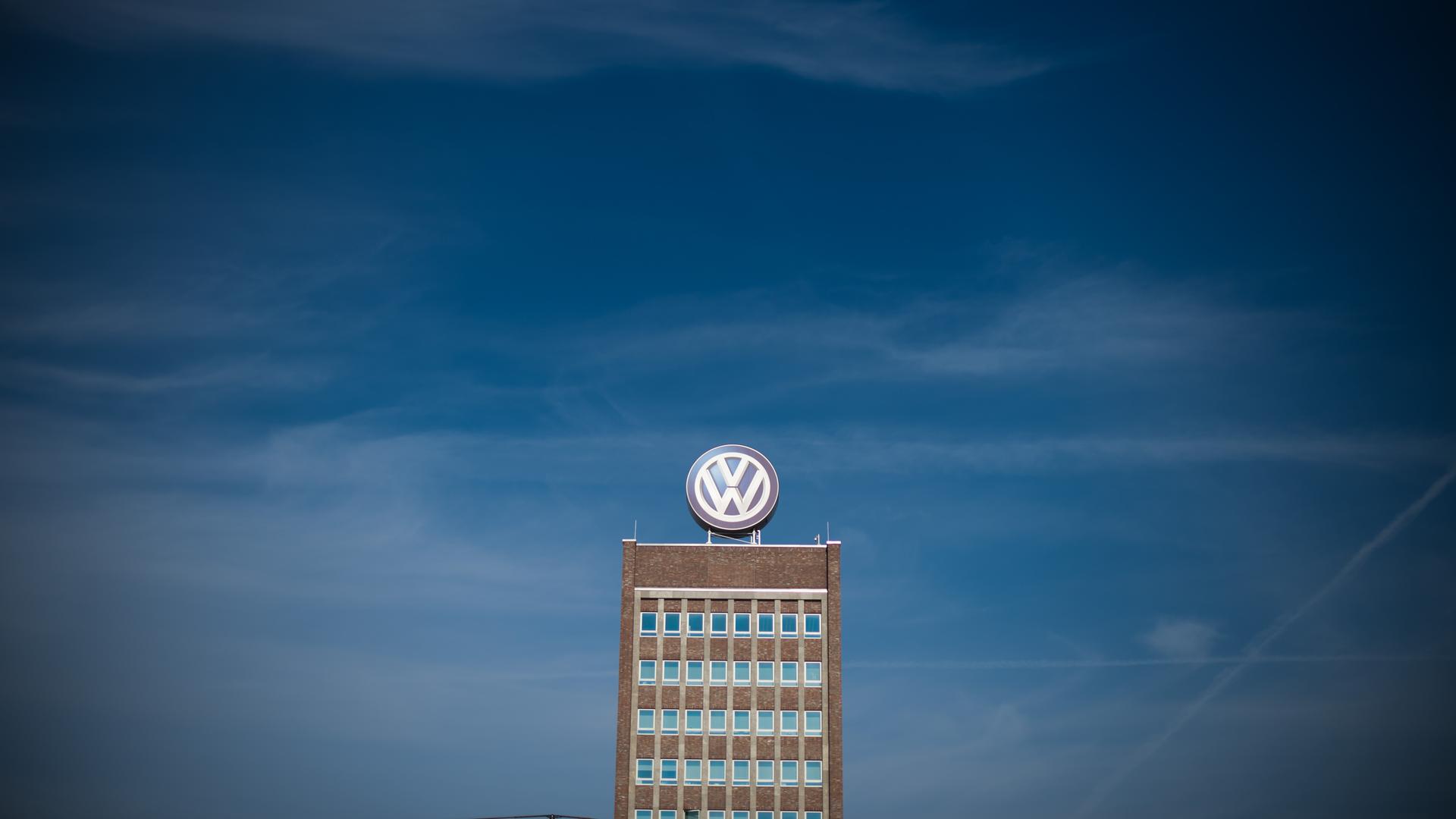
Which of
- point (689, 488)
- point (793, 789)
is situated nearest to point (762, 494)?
point (689, 488)

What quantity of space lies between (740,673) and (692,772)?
8739 millimetres

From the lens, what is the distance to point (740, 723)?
12638 cm

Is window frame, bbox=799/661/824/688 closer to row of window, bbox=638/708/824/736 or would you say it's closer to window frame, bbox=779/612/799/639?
row of window, bbox=638/708/824/736

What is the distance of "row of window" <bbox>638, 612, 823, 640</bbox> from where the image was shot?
128125mm

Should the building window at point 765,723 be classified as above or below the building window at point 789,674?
below

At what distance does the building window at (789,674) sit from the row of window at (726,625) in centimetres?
244

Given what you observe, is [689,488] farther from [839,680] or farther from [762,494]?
[839,680]

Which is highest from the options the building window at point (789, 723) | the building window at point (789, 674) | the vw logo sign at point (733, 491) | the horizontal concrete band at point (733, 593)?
the vw logo sign at point (733, 491)

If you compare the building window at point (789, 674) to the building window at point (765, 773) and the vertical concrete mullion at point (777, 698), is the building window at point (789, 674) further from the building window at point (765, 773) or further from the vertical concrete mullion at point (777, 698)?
the building window at point (765, 773)

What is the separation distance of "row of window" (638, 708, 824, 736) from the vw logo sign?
49.4 ft

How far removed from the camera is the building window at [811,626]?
128750mm

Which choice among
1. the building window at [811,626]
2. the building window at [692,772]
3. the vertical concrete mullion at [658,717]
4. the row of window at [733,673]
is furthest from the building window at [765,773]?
the building window at [811,626]

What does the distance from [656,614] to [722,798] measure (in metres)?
15.6

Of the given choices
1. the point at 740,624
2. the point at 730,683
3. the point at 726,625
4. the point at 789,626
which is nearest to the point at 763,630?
the point at 740,624
